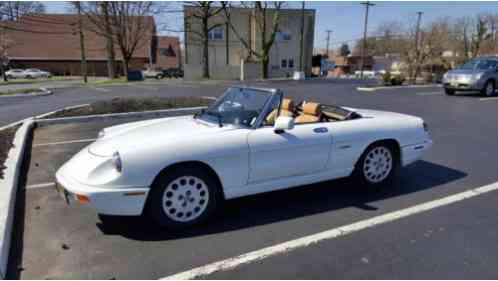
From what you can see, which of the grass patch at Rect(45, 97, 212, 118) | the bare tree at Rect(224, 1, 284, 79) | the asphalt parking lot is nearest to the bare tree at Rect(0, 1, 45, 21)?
the bare tree at Rect(224, 1, 284, 79)

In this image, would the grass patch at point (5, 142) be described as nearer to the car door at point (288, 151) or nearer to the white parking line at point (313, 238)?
the white parking line at point (313, 238)

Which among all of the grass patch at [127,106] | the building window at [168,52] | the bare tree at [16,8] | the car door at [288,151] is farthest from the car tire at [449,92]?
the building window at [168,52]

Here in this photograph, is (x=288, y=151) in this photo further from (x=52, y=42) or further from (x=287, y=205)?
(x=52, y=42)

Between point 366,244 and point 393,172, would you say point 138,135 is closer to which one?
point 366,244

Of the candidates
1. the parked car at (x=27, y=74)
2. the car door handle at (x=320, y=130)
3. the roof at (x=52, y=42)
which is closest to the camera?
the car door handle at (x=320, y=130)

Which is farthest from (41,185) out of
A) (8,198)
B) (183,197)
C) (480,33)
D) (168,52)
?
(480,33)

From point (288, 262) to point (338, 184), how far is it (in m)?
1.99

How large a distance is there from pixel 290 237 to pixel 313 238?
212 millimetres

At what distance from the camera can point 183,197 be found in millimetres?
3127

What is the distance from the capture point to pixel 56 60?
4809cm

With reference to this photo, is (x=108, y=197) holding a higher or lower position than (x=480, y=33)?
lower

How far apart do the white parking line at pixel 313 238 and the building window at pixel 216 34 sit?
32840 millimetres

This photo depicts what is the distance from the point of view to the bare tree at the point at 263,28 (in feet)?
103

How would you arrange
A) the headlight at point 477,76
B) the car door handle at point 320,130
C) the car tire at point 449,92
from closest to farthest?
the car door handle at point 320,130
the headlight at point 477,76
the car tire at point 449,92
